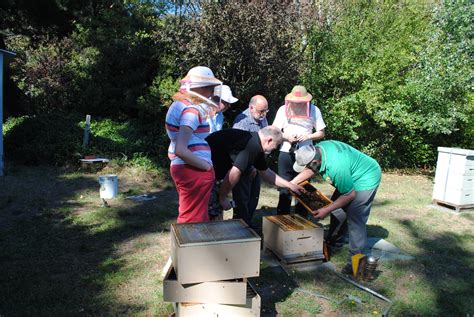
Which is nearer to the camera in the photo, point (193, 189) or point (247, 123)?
point (193, 189)

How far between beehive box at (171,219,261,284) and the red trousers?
37 cm

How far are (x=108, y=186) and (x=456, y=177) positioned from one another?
6194 mm

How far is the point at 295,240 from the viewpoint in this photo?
4324mm

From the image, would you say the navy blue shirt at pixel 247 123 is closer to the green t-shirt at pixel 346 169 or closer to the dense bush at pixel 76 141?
the green t-shirt at pixel 346 169

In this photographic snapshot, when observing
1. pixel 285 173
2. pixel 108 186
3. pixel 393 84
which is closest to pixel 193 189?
pixel 285 173

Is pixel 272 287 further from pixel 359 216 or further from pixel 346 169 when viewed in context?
pixel 346 169

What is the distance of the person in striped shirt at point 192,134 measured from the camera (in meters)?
3.10

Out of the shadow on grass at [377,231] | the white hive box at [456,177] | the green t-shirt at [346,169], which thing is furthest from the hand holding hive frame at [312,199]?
the white hive box at [456,177]

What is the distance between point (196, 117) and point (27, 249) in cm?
302

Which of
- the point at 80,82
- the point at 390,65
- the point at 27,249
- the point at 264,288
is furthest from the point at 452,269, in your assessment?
the point at 80,82

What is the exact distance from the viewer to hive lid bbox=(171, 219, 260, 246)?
9.46 ft

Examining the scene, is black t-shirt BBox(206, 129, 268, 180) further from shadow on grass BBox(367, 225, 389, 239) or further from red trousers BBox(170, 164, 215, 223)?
shadow on grass BBox(367, 225, 389, 239)

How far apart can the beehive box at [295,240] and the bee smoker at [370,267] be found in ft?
1.75

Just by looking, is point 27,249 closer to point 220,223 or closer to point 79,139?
point 220,223
